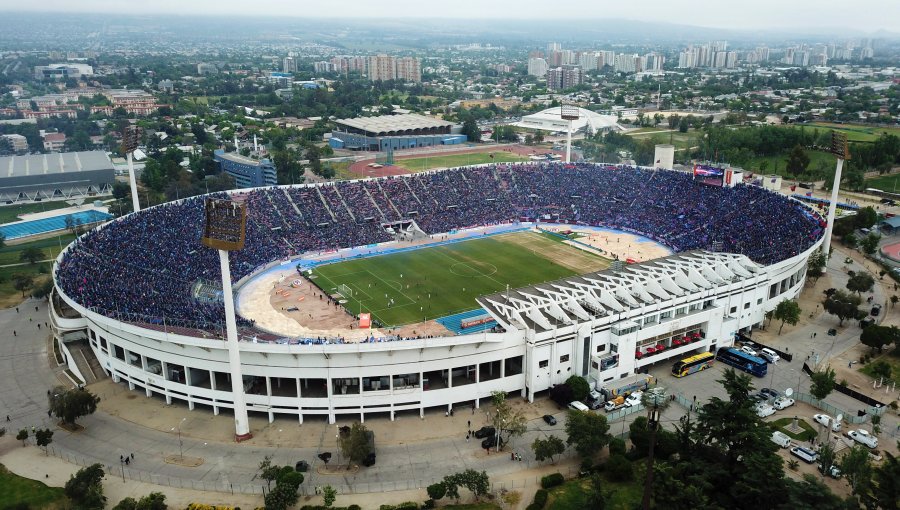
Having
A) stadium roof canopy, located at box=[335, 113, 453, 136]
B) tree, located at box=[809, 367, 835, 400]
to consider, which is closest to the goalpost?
tree, located at box=[809, 367, 835, 400]

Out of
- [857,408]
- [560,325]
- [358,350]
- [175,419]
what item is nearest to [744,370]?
[857,408]

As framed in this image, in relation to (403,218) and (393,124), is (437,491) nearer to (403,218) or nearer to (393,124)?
(403,218)

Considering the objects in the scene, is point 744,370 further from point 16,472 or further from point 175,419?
point 16,472

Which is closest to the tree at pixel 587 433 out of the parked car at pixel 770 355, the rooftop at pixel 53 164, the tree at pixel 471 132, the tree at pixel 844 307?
the parked car at pixel 770 355

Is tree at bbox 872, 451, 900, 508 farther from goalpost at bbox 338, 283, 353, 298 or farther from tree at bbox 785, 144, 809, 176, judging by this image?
tree at bbox 785, 144, 809, 176

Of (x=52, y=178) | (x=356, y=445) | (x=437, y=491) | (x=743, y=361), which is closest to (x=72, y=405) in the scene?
(x=356, y=445)
